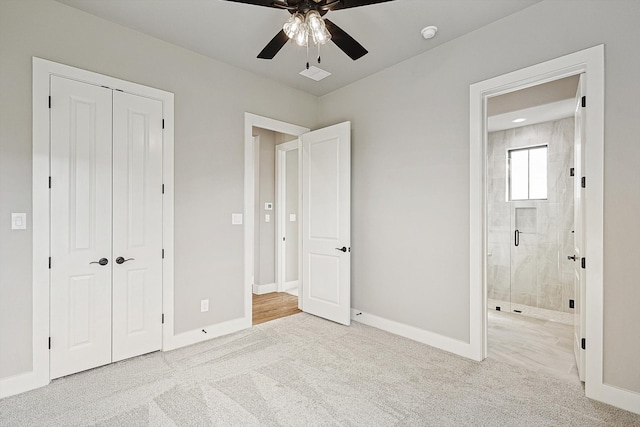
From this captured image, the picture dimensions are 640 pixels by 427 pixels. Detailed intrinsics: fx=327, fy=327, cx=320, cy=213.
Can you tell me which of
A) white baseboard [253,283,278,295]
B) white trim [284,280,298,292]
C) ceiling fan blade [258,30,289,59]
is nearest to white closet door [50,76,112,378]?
ceiling fan blade [258,30,289,59]

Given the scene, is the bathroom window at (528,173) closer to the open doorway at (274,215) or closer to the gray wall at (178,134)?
the gray wall at (178,134)

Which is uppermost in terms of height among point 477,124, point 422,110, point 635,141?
point 422,110

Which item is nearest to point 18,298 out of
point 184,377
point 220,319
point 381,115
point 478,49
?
point 184,377

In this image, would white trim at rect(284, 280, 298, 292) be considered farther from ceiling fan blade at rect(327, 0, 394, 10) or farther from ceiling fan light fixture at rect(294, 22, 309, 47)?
ceiling fan blade at rect(327, 0, 394, 10)

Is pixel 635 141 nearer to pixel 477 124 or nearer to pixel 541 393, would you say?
pixel 477 124

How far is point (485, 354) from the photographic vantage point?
2932mm

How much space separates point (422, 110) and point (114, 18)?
2.88 metres

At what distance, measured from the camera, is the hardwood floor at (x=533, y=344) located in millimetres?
2793

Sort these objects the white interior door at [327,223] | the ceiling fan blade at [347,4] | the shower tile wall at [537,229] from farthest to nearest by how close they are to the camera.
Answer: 1. the shower tile wall at [537,229]
2. the white interior door at [327,223]
3. the ceiling fan blade at [347,4]

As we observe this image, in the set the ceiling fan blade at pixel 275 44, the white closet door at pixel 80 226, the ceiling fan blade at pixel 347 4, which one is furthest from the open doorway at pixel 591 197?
the white closet door at pixel 80 226

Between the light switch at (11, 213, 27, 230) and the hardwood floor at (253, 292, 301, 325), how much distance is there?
236 centimetres

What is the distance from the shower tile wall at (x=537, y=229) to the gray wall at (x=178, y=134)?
3012 millimetres

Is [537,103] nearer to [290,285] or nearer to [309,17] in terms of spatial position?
[309,17]

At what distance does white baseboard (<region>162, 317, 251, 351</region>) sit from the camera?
10.3 ft
